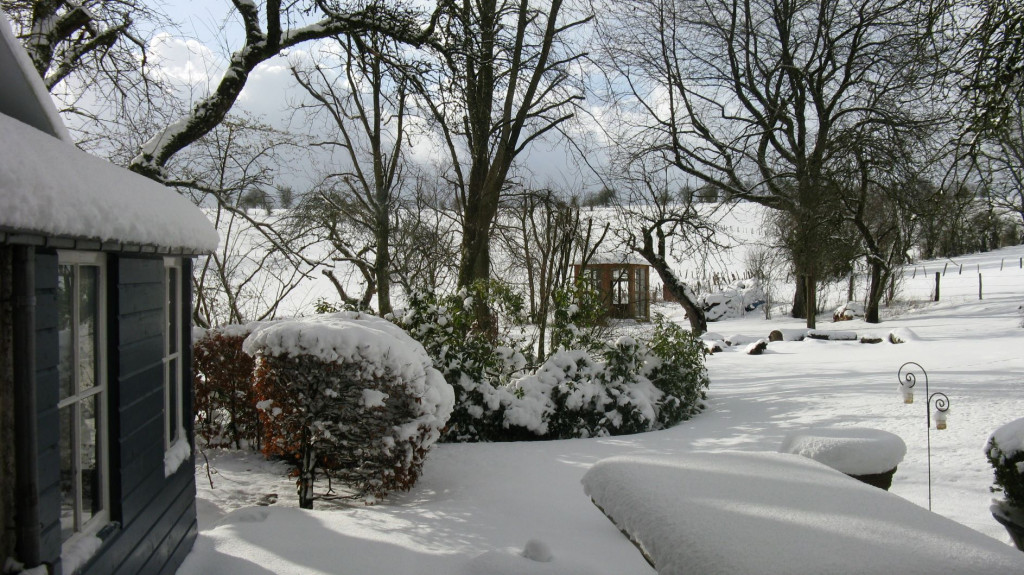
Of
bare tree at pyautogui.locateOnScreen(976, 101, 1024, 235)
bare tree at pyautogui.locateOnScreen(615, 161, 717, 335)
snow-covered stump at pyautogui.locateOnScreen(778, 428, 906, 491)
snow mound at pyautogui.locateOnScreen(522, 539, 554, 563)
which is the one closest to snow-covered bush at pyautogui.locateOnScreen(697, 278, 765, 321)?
bare tree at pyautogui.locateOnScreen(615, 161, 717, 335)

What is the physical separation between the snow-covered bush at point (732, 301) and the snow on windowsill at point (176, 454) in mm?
25061

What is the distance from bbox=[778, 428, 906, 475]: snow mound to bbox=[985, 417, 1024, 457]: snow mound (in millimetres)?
586

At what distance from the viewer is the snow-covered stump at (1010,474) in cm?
416

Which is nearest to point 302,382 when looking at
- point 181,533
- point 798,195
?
point 181,533

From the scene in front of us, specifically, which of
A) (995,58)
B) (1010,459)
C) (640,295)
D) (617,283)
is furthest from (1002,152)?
(617,283)

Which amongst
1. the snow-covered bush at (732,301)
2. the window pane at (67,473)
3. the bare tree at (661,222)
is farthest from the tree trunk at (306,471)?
the snow-covered bush at (732,301)

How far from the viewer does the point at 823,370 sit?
11094mm

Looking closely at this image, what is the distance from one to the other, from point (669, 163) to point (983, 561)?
62.0 feet

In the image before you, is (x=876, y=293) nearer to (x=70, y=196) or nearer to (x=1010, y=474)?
(x=1010, y=474)

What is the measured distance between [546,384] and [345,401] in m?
3.24

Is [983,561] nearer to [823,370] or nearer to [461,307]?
[461,307]

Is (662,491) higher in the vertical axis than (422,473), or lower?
higher

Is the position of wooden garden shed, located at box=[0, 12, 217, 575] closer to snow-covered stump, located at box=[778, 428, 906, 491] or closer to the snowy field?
the snowy field

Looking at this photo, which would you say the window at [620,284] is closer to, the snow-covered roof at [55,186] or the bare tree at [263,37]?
the bare tree at [263,37]
